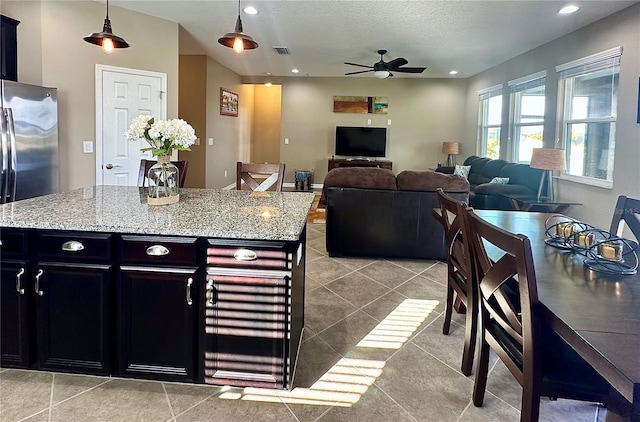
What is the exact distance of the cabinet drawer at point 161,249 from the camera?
200cm

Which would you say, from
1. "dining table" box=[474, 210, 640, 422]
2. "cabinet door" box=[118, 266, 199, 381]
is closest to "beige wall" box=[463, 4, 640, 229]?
"dining table" box=[474, 210, 640, 422]

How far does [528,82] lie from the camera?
22.1 feet

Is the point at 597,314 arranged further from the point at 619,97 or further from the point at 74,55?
the point at 74,55

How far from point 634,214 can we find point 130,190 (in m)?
3.19

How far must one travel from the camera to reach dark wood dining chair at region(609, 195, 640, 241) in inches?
90.8

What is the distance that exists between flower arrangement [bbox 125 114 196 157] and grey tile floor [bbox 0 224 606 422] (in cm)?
128

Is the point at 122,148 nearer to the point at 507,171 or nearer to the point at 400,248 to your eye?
the point at 400,248

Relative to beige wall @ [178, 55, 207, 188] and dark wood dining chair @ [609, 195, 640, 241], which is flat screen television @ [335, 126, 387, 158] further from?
dark wood dining chair @ [609, 195, 640, 241]

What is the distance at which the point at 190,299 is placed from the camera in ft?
6.63

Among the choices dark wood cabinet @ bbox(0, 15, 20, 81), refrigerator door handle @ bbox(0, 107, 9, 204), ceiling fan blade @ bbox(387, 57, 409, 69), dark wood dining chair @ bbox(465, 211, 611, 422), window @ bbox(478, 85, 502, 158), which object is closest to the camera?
dark wood dining chair @ bbox(465, 211, 611, 422)

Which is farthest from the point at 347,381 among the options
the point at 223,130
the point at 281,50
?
the point at 223,130

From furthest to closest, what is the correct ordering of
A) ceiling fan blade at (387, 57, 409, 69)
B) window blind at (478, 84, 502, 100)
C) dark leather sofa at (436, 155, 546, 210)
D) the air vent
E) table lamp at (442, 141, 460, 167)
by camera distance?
table lamp at (442, 141, 460, 167) → window blind at (478, 84, 502, 100) → the air vent → ceiling fan blade at (387, 57, 409, 69) → dark leather sofa at (436, 155, 546, 210)

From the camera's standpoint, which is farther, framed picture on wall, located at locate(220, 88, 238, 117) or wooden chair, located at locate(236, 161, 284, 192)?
framed picture on wall, located at locate(220, 88, 238, 117)

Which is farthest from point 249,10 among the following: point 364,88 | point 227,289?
point 364,88
